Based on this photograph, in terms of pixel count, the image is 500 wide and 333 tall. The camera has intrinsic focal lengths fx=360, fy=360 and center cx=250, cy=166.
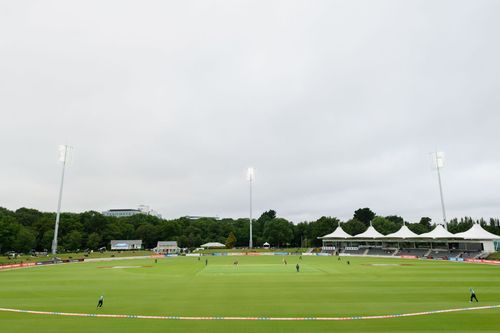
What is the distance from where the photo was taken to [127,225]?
142375mm

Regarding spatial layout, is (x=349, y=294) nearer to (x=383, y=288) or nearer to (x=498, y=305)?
(x=383, y=288)

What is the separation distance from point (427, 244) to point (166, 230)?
93390 mm

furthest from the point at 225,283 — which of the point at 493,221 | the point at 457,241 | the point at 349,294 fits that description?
the point at 493,221

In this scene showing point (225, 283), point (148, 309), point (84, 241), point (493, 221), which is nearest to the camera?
point (148, 309)

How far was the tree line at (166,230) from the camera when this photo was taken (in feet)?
403

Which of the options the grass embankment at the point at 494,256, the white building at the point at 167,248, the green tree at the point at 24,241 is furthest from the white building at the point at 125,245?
the grass embankment at the point at 494,256

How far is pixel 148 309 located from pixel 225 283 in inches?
628

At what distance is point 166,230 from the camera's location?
143250 millimetres

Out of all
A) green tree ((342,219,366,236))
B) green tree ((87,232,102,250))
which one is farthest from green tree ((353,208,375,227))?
green tree ((87,232,102,250))

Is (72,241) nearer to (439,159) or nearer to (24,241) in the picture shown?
(24,241)

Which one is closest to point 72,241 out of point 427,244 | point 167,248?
point 167,248

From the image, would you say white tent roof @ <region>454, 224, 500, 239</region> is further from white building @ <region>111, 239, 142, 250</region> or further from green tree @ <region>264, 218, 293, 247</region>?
white building @ <region>111, 239, 142, 250</region>

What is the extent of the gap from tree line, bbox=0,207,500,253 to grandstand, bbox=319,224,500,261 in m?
21.8

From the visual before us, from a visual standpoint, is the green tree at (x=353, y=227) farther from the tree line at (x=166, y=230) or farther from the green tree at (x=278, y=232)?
the green tree at (x=278, y=232)
